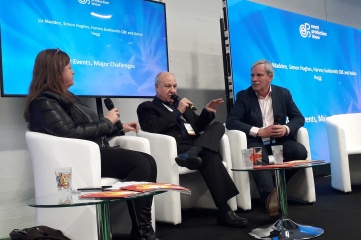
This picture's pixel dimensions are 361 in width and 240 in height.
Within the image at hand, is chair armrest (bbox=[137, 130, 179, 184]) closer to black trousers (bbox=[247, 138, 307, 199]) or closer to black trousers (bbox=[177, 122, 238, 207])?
black trousers (bbox=[177, 122, 238, 207])

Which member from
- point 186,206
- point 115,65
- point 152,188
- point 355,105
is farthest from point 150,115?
point 355,105

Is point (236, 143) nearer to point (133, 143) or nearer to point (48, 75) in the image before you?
point (133, 143)

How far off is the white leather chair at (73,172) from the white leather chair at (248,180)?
117 cm

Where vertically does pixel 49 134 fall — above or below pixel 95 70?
below

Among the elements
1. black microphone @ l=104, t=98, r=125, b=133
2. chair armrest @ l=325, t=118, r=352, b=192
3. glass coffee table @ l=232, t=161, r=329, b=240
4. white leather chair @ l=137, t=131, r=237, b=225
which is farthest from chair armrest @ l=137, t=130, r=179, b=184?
chair armrest @ l=325, t=118, r=352, b=192

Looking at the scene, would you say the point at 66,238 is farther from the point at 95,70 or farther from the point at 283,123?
the point at 283,123

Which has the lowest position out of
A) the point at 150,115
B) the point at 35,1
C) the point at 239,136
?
the point at 239,136

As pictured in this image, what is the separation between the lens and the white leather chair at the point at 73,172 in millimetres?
2135

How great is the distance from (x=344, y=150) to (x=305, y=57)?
5.67 feet

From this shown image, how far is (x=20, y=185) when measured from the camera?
9.44 ft

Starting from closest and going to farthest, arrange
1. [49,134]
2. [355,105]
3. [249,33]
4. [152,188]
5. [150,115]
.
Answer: [152,188]
[49,134]
[150,115]
[249,33]
[355,105]

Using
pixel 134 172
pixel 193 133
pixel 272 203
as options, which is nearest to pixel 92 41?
pixel 193 133

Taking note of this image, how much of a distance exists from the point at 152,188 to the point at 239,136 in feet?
5.83

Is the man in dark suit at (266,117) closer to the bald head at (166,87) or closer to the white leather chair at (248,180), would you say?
the white leather chair at (248,180)
